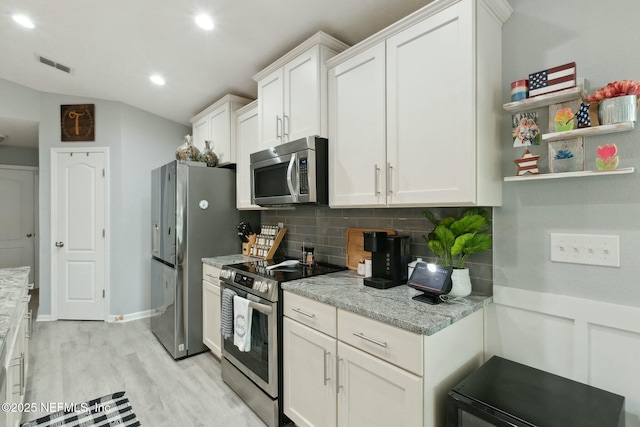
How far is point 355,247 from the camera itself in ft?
7.60

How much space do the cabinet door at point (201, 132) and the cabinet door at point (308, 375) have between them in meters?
2.53

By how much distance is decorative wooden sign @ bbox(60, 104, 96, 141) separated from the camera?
3.76 meters

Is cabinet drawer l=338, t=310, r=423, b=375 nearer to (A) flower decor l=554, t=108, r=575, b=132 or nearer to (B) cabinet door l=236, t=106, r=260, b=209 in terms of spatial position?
(A) flower decor l=554, t=108, r=575, b=132

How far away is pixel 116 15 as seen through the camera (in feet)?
7.23

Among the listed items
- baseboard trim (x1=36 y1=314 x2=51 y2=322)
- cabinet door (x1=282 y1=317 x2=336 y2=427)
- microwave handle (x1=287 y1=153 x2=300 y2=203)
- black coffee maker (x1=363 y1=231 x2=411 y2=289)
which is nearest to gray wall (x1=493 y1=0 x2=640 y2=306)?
black coffee maker (x1=363 y1=231 x2=411 y2=289)

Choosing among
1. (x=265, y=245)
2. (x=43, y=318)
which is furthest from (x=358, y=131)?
(x=43, y=318)

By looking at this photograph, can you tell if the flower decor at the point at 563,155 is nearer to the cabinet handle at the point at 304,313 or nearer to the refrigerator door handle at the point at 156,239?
the cabinet handle at the point at 304,313

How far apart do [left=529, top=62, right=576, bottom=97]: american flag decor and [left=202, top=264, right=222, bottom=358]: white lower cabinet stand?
2430mm

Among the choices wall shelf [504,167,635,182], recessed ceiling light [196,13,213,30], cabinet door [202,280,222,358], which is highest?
recessed ceiling light [196,13,213,30]

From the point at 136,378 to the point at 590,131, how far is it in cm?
330

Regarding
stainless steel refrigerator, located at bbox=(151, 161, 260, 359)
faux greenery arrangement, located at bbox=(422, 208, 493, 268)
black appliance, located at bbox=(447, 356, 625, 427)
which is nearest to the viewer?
black appliance, located at bbox=(447, 356, 625, 427)

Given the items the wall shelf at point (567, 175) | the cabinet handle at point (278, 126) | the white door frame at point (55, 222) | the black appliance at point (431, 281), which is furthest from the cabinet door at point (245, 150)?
the wall shelf at point (567, 175)

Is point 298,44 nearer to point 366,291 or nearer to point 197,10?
point 197,10

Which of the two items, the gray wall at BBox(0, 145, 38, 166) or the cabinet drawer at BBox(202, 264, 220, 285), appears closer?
the cabinet drawer at BBox(202, 264, 220, 285)
